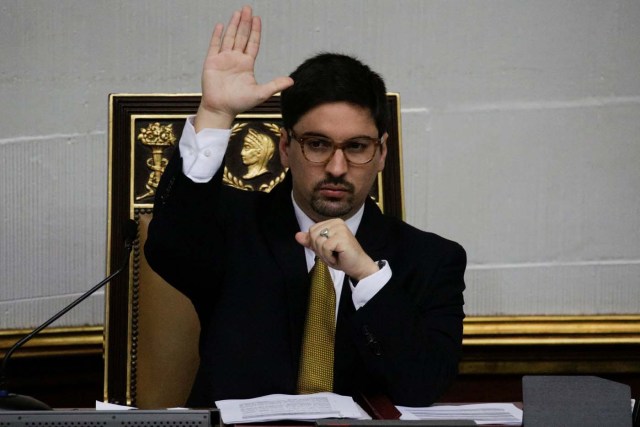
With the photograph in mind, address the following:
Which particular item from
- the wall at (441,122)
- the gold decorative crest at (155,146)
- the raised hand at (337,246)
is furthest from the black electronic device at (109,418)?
the wall at (441,122)

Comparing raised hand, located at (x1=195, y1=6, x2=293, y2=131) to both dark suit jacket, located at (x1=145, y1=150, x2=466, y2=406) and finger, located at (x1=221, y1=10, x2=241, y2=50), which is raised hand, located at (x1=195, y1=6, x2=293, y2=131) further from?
dark suit jacket, located at (x1=145, y1=150, x2=466, y2=406)

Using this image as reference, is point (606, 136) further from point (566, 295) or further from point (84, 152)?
point (84, 152)

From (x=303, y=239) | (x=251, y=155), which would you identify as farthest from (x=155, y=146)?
(x=303, y=239)

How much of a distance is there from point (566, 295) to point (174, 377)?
1.37 meters

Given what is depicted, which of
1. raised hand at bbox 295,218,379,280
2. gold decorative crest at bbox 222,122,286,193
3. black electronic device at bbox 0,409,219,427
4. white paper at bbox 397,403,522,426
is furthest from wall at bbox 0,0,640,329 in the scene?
black electronic device at bbox 0,409,219,427

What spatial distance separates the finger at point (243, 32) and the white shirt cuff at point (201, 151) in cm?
19

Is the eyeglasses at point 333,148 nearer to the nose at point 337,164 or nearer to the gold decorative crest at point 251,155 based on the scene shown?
the nose at point 337,164

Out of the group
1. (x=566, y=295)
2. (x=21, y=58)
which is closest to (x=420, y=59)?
→ (x=566, y=295)

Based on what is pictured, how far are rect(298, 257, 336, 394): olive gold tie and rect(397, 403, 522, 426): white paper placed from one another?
0.90ft

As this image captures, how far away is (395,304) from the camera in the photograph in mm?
1854

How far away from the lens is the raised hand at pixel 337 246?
1.82 metres

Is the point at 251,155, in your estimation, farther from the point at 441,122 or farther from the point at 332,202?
the point at 441,122

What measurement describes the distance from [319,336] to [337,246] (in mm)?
244

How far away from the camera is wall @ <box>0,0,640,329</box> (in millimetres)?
2873
